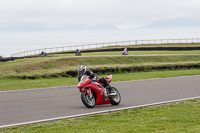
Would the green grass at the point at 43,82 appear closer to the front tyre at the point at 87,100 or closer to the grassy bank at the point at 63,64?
the grassy bank at the point at 63,64

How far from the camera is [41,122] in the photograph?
30.1 feet

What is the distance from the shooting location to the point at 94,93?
11641 mm

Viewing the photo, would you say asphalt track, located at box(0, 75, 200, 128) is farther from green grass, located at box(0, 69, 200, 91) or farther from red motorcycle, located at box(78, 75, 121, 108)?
green grass, located at box(0, 69, 200, 91)

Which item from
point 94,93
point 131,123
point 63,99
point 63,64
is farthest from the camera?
point 63,64

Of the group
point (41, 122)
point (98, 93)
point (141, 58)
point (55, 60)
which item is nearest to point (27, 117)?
point (41, 122)

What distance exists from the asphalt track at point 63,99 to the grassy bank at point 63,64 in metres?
9.17

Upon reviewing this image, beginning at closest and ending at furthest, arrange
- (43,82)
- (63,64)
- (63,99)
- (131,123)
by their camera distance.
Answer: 1. (131,123)
2. (63,99)
3. (43,82)
4. (63,64)

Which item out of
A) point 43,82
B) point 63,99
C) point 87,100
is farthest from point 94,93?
point 43,82

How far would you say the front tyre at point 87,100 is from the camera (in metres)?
11.2

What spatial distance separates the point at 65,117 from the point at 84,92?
1556mm

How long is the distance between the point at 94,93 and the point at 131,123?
336 centimetres

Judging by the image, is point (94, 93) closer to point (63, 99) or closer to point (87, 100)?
point (87, 100)

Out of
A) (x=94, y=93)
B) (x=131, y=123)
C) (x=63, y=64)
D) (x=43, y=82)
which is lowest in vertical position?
(x=131, y=123)

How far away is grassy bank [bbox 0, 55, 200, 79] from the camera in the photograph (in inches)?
1015
